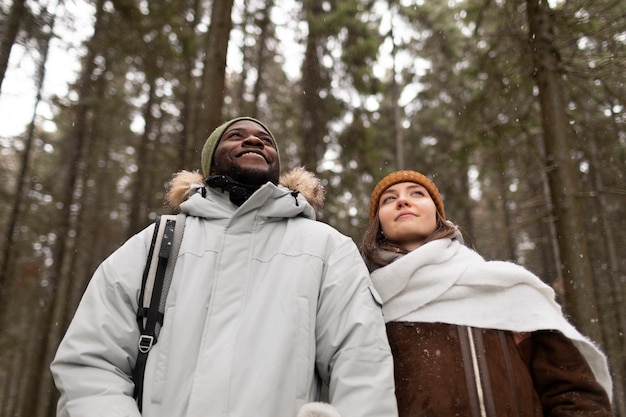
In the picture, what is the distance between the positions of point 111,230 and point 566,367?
10.9m

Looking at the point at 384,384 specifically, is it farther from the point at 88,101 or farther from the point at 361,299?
the point at 88,101

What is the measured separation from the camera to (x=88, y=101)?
9867 millimetres

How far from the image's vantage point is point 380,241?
347cm

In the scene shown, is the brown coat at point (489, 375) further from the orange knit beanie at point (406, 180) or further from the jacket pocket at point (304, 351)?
the orange knit beanie at point (406, 180)

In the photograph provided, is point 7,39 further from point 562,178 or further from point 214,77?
point 562,178

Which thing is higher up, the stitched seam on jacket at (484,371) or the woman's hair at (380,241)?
the woman's hair at (380,241)

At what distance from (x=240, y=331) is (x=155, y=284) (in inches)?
21.8

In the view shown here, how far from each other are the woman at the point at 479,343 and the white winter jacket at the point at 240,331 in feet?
1.28

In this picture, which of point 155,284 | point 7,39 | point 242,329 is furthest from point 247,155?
point 7,39

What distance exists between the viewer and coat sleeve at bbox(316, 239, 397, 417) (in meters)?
2.17

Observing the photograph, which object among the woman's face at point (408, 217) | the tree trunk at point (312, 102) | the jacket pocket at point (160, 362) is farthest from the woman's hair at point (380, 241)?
the tree trunk at point (312, 102)

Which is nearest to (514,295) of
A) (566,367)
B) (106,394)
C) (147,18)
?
(566,367)

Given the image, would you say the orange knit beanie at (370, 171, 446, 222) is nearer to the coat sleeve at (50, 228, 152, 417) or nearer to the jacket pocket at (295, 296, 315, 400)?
the jacket pocket at (295, 296, 315, 400)

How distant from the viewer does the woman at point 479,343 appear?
2512 mm
